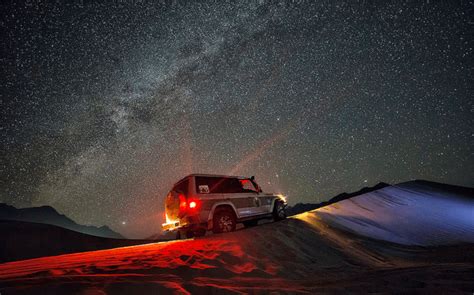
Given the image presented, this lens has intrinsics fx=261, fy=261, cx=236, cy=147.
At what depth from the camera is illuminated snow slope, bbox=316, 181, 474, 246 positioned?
10.1 metres

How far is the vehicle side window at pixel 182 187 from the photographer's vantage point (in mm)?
8609

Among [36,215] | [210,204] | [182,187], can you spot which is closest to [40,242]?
[182,187]

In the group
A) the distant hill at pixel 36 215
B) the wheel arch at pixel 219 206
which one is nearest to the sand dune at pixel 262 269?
the wheel arch at pixel 219 206

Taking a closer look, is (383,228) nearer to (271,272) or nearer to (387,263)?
(387,263)

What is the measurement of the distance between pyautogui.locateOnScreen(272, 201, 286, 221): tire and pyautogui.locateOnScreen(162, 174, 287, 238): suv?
40.9 inches

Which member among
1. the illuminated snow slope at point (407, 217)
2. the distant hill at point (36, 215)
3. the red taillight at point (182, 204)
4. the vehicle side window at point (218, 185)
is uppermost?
the distant hill at point (36, 215)

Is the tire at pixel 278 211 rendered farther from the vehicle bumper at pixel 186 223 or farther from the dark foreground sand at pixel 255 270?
the vehicle bumper at pixel 186 223

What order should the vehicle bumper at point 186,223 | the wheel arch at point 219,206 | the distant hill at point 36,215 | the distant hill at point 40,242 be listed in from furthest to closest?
the distant hill at point 36,215 < the distant hill at point 40,242 < the wheel arch at point 219,206 < the vehicle bumper at point 186,223

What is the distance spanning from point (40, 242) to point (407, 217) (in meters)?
49.0

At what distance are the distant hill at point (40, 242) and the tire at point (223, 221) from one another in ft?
111

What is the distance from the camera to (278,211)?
11734mm

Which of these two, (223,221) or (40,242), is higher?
(223,221)

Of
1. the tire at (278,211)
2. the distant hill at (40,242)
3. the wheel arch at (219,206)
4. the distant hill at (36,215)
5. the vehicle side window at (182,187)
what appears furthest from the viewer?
the distant hill at (36,215)

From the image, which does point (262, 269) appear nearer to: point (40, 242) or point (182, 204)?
point (182, 204)
